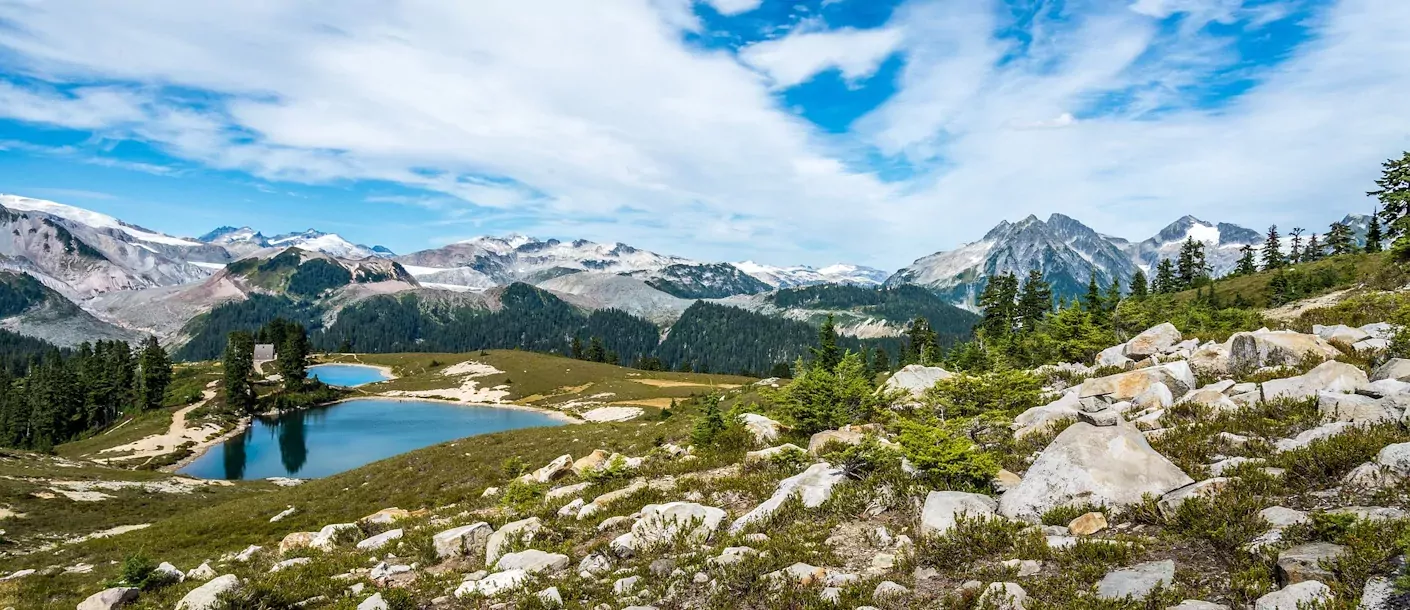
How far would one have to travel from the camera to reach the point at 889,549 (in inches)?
374

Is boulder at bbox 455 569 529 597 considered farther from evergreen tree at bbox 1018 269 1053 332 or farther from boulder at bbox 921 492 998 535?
evergreen tree at bbox 1018 269 1053 332

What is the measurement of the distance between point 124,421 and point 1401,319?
6024 inches

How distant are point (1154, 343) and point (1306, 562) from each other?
21.8 metres

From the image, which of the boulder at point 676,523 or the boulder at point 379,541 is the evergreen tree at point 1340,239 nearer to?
the boulder at point 676,523

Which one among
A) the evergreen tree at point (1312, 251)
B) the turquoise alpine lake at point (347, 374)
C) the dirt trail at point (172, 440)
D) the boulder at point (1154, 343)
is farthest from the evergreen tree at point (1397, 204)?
the turquoise alpine lake at point (347, 374)

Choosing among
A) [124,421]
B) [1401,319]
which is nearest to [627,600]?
[1401,319]

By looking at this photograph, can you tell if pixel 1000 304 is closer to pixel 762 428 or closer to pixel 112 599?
pixel 762 428

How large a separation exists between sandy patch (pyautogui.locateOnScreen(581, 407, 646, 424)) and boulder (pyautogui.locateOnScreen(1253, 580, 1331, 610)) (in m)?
88.5

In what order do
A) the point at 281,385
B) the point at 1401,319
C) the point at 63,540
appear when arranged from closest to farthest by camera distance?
the point at 1401,319 → the point at 63,540 → the point at 281,385

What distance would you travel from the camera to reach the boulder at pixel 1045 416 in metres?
14.7

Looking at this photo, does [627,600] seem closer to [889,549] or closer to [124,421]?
[889,549]

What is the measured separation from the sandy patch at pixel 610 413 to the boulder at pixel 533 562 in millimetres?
81480

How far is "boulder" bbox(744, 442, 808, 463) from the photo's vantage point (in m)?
16.3

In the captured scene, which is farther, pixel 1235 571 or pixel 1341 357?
pixel 1341 357
